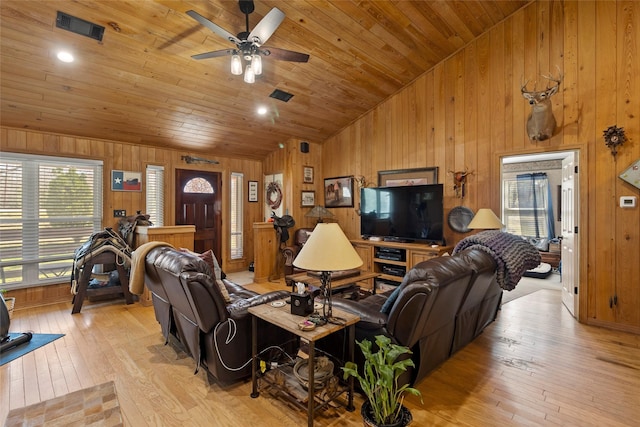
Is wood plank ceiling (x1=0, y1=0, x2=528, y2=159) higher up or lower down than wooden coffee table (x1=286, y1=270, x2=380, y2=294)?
higher up

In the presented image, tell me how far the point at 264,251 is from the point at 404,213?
256cm

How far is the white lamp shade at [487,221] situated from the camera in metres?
3.81

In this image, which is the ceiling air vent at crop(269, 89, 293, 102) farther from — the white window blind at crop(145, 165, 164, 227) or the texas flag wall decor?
the texas flag wall decor

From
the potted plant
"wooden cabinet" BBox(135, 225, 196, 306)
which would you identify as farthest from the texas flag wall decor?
the potted plant

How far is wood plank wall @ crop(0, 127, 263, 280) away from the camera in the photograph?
13.5 ft

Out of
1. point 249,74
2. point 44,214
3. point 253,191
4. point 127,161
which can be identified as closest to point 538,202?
point 253,191

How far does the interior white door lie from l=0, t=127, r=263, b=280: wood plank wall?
539 cm

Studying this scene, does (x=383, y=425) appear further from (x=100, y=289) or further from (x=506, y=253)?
(x=100, y=289)

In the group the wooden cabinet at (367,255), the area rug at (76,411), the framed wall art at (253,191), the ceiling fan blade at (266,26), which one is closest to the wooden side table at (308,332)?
the area rug at (76,411)

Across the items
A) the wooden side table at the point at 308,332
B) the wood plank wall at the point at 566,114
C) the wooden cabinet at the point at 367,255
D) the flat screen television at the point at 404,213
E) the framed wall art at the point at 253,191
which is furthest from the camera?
the framed wall art at the point at 253,191

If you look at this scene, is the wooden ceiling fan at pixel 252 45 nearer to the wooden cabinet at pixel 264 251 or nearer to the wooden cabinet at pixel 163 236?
the wooden cabinet at pixel 163 236

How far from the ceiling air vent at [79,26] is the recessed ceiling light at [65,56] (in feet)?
1.13

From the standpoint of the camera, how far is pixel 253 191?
21.8 ft

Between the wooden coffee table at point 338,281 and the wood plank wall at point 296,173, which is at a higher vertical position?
the wood plank wall at point 296,173
